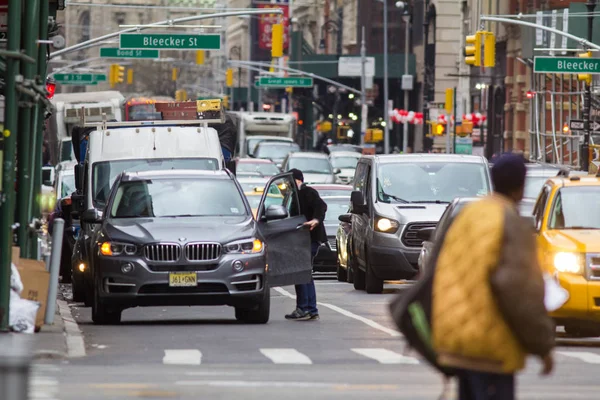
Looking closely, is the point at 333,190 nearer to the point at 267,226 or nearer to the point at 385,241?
the point at 385,241

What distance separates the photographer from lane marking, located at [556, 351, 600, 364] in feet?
46.0

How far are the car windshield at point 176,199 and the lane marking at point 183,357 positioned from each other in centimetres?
398

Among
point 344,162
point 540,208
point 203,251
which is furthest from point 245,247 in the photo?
point 344,162

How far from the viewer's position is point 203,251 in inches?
683

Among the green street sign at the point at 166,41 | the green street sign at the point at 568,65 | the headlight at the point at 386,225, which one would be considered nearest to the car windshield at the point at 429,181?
the headlight at the point at 386,225

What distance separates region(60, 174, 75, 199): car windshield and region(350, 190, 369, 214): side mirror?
713 cm

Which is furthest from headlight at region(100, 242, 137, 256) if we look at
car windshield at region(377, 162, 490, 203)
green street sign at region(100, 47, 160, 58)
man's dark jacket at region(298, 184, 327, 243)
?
green street sign at region(100, 47, 160, 58)

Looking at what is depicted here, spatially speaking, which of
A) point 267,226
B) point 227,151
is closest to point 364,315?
point 267,226

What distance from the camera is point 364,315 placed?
1983cm

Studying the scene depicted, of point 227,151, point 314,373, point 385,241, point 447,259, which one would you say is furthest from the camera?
point 227,151

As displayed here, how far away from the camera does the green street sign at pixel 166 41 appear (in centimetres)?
4019

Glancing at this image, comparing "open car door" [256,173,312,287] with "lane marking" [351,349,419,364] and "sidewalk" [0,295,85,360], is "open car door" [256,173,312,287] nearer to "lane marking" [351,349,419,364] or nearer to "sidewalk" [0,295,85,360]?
"sidewalk" [0,295,85,360]

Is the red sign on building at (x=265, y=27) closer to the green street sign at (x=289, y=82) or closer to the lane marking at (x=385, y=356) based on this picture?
the green street sign at (x=289, y=82)

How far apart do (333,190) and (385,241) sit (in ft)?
26.8
